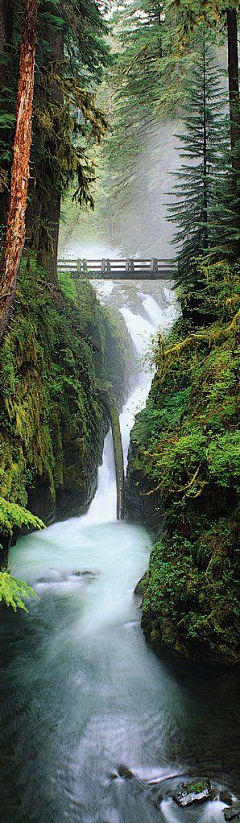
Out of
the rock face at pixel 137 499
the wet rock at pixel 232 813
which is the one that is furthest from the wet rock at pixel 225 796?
the rock face at pixel 137 499

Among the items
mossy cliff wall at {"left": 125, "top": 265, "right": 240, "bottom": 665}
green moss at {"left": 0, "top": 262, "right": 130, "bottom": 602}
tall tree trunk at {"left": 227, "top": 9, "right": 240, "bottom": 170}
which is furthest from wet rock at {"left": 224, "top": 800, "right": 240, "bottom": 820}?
tall tree trunk at {"left": 227, "top": 9, "right": 240, "bottom": 170}

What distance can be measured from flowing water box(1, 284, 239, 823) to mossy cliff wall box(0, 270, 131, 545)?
5.67 feet

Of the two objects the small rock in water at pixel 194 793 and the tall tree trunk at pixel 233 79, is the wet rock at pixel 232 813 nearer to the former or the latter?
the small rock in water at pixel 194 793

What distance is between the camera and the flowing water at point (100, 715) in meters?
4.41

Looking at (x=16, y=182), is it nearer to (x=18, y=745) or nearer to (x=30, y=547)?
(x=18, y=745)

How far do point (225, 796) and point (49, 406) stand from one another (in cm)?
730

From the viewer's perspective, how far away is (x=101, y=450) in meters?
14.0

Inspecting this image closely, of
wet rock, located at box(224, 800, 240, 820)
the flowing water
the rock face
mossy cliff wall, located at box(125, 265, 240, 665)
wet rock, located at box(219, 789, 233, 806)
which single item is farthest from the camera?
the rock face

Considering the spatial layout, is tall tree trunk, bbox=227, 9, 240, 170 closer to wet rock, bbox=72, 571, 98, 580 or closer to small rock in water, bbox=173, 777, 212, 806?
wet rock, bbox=72, 571, 98, 580

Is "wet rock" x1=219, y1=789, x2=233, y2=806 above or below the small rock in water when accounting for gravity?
above

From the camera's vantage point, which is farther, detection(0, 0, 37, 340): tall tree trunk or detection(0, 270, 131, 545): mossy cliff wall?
detection(0, 270, 131, 545): mossy cliff wall

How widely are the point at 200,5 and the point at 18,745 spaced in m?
11.8

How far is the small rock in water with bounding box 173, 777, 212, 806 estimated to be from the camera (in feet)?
13.9

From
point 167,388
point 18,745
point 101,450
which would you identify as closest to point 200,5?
point 167,388
